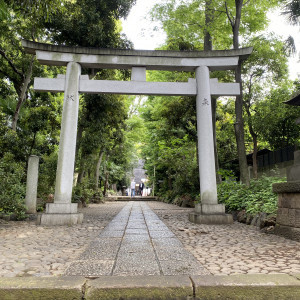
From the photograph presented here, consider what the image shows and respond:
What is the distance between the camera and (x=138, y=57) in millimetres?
7793

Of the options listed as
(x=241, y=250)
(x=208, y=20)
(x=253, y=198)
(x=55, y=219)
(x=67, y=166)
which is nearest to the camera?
(x=241, y=250)

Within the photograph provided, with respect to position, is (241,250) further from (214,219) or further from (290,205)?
(214,219)

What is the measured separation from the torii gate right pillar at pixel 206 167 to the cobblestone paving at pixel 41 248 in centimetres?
311

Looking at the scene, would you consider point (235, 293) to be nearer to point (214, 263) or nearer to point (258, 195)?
point (214, 263)

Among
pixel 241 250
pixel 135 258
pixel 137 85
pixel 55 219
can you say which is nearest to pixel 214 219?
pixel 241 250

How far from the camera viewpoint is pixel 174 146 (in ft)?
59.0

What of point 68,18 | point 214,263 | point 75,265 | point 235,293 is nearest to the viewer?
point 235,293

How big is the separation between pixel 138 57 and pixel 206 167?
399 centimetres

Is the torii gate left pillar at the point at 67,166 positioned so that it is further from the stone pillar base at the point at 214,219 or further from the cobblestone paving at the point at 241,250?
the stone pillar base at the point at 214,219

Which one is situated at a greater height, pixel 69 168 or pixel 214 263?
pixel 69 168

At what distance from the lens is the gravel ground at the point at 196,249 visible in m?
A: 2.98

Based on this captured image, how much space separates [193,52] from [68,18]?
657 centimetres

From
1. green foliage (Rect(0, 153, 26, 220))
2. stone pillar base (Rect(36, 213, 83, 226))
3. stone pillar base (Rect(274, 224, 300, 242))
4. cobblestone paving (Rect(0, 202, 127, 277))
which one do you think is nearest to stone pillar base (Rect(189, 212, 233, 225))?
stone pillar base (Rect(274, 224, 300, 242))

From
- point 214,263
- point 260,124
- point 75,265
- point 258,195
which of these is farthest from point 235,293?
point 260,124
